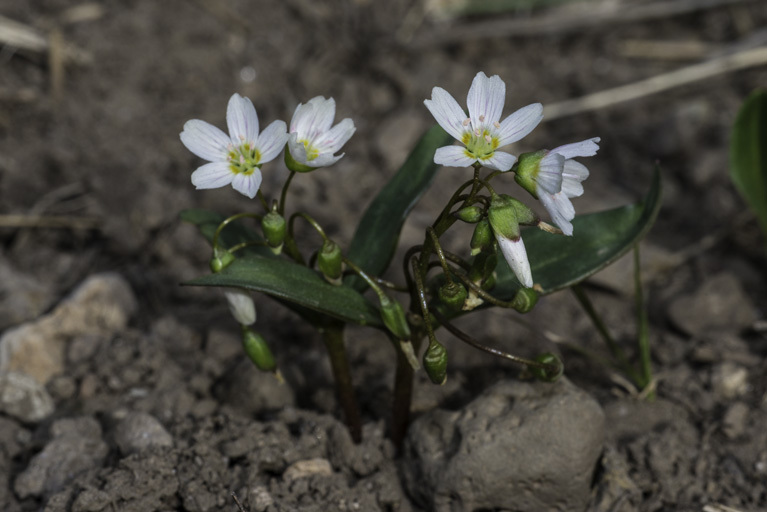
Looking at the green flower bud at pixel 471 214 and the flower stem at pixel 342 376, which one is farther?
the flower stem at pixel 342 376

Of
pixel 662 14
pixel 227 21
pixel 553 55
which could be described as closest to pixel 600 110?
pixel 553 55

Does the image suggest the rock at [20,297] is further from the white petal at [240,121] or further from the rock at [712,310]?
the rock at [712,310]

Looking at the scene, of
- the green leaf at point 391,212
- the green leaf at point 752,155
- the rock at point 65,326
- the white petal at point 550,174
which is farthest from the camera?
the green leaf at point 752,155

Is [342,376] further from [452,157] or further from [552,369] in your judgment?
[452,157]

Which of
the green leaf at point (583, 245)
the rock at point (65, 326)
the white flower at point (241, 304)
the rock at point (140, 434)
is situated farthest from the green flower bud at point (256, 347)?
the rock at point (65, 326)

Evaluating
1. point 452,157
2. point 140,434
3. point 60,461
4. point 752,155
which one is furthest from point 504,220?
point 752,155
